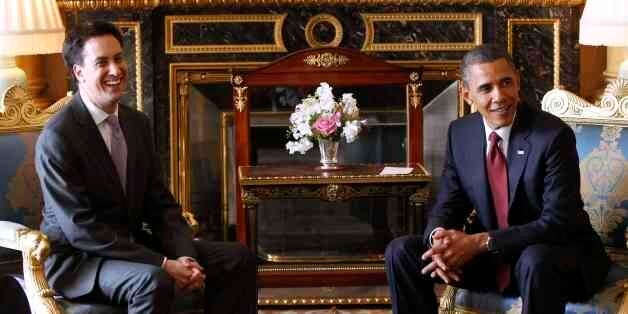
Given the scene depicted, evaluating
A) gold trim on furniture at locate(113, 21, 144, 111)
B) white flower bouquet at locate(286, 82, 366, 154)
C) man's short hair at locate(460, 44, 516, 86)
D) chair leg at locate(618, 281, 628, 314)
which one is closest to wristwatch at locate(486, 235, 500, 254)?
chair leg at locate(618, 281, 628, 314)

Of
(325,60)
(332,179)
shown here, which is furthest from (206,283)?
(325,60)

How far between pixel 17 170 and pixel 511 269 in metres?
1.61

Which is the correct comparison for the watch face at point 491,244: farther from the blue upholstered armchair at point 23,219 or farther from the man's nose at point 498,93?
the blue upholstered armchair at point 23,219

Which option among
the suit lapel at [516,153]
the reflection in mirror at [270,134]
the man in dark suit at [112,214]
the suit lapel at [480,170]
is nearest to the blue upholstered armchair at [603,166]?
the suit lapel at [480,170]

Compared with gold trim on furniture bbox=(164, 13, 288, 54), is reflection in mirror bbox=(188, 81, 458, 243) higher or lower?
lower

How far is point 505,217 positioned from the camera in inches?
141

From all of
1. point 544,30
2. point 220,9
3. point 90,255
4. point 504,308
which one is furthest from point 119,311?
point 544,30

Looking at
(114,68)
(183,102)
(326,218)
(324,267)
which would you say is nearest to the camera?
(114,68)

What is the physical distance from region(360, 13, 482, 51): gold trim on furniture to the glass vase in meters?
0.58

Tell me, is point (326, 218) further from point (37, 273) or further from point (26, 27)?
point (37, 273)

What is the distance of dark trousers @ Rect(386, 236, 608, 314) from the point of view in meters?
3.32

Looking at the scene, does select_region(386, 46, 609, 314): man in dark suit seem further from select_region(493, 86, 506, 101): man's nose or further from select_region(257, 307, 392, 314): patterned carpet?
select_region(257, 307, 392, 314): patterned carpet

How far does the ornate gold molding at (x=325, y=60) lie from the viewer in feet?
16.5

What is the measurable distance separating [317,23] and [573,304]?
2144 mm
